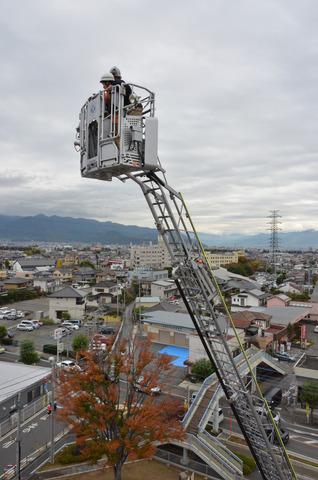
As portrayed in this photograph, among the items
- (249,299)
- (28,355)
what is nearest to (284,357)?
(249,299)

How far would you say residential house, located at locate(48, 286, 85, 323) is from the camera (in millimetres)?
39281

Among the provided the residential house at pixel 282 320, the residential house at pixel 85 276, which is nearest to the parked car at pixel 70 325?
the residential house at pixel 282 320

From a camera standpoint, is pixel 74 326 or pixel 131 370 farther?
pixel 74 326

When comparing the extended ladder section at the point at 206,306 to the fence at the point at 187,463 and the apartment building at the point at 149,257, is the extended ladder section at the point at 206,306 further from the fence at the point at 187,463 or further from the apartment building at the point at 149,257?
the apartment building at the point at 149,257

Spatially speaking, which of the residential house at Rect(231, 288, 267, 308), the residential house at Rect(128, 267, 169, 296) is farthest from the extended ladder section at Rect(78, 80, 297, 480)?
the residential house at Rect(128, 267, 169, 296)

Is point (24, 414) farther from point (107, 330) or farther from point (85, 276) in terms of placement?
point (85, 276)

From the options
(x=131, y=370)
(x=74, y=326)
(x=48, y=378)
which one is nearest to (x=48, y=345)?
(x=74, y=326)

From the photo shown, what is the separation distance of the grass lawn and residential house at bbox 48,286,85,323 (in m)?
26.6

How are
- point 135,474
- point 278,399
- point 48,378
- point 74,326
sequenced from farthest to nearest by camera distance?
1. point 74,326
2. point 278,399
3. point 48,378
4. point 135,474

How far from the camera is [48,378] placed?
16594 mm

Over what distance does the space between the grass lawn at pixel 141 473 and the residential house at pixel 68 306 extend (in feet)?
87.4

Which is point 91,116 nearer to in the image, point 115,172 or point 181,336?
point 115,172

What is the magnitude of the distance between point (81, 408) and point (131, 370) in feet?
6.19

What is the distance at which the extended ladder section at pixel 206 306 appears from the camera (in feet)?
18.3
